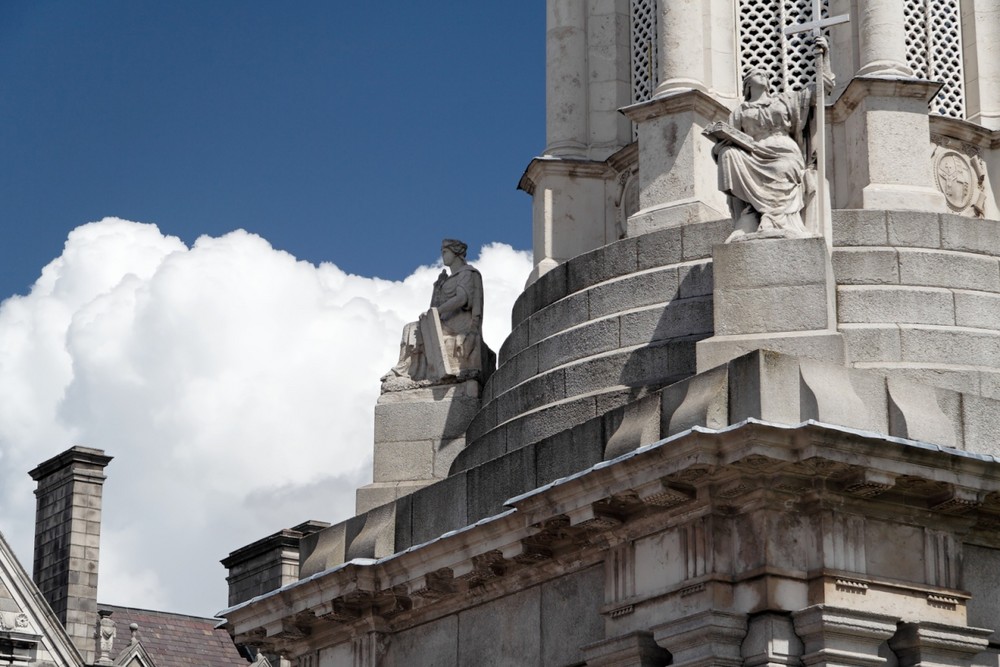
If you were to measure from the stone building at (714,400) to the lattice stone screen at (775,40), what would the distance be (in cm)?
3

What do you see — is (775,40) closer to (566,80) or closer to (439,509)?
(566,80)

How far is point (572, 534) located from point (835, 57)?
8212 millimetres

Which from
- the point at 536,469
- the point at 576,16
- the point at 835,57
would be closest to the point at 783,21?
the point at 835,57

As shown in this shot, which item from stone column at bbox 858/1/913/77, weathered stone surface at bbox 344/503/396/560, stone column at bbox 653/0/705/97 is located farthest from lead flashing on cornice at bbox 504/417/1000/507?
stone column at bbox 653/0/705/97

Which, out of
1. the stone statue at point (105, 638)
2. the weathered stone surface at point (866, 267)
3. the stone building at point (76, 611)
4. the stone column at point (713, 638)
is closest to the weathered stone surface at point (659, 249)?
the weathered stone surface at point (866, 267)

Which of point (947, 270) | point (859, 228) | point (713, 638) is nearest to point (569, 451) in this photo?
point (713, 638)

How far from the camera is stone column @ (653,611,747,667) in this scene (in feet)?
66.4

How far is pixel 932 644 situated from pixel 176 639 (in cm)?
3367

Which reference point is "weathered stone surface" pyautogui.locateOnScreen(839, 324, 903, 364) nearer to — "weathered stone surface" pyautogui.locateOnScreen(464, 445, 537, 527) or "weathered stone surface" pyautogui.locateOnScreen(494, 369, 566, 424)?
"weathered stone surface" pyautogui.locateOnScreen(494, 369, 566, 424)

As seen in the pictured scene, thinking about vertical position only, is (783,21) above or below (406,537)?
above

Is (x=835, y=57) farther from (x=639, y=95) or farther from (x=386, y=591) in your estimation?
(x=386, y=591)

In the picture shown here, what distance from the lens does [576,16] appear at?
29.3 meters

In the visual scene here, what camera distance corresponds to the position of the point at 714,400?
67.4 feet

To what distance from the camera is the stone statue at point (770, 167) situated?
22797 millimetres
